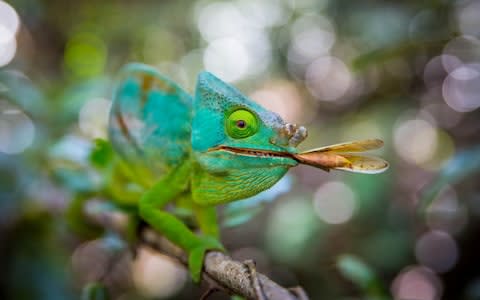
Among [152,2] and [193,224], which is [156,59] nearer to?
[152,2]

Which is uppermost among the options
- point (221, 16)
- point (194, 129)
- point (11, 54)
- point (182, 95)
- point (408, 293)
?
point (221, 16)

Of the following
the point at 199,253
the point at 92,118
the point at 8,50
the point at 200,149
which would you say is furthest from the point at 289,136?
the point at 8,50

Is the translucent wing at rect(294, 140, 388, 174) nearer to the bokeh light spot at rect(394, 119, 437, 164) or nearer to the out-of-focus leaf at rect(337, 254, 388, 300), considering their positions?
the out-of-focus leaf at rect(337, 254, 388, 300)

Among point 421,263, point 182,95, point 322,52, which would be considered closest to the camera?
point 182,95

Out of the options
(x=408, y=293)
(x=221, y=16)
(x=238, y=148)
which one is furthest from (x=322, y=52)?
(x=238, y=148)

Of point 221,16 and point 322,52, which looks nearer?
point 322,52

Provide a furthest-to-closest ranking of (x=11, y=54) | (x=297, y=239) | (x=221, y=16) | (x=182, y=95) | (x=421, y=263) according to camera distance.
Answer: (x=221, y=16) → (x=11, y=54) → (x=421, y=263) → (x=297, y=239) → (x=182, y=95)

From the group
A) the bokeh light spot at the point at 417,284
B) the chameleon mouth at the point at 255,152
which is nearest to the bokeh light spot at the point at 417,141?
the bokeh light spot at the point at 417,284
